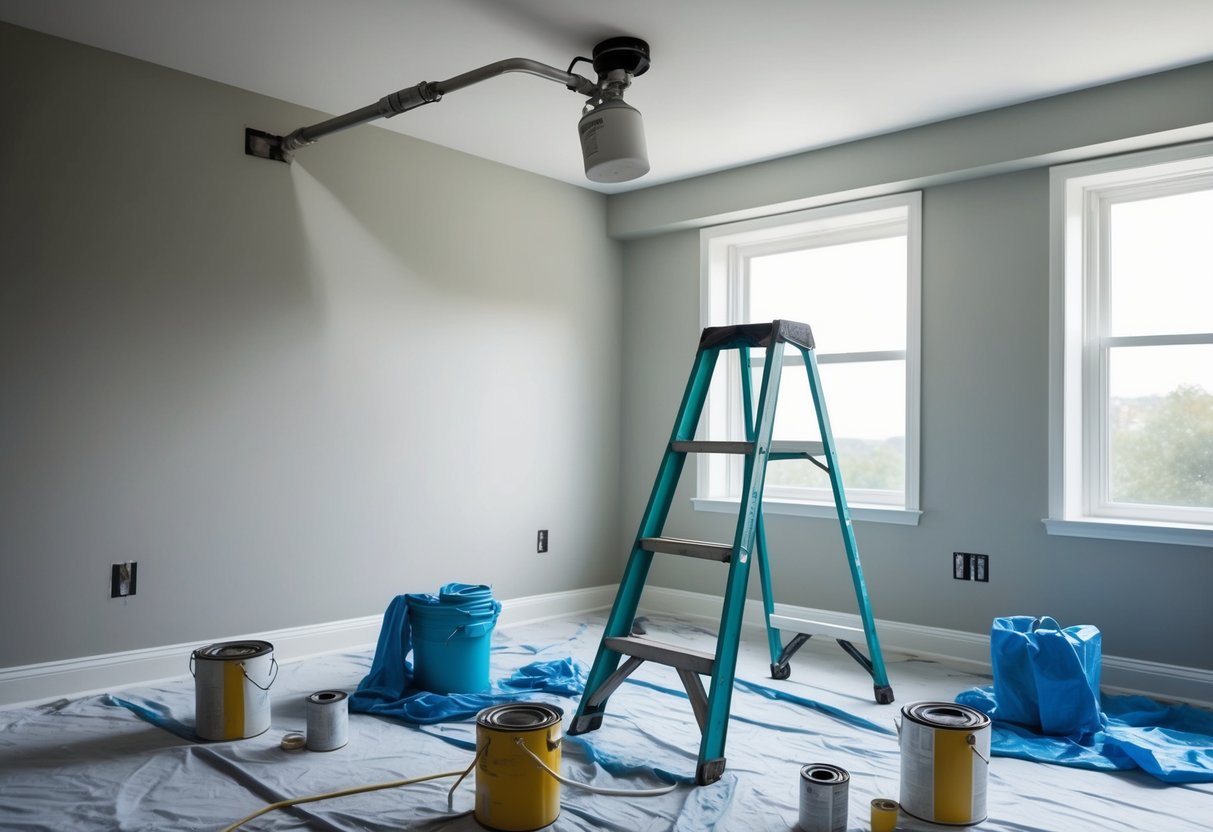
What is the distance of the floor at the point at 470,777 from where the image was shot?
227 cm

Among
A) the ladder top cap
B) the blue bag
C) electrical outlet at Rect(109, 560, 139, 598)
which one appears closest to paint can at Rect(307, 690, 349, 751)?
electrical outlet at Rect(109, 560, 139, 598)

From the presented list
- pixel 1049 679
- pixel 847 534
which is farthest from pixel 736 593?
pixel 1049 679

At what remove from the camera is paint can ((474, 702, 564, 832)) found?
85.7 inches

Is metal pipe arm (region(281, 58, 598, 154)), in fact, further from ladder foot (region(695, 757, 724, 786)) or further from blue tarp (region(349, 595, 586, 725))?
ladder foot (region(695, 757, 724, 786))

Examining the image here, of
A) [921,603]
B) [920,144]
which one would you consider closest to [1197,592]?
[921,603]

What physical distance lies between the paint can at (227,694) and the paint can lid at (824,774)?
1.76 meters

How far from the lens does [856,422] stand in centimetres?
446

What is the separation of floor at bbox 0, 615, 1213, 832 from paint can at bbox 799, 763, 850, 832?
0.31 ft

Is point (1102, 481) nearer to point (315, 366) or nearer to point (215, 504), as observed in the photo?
point (315, 366)

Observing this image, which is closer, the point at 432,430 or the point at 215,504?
the point at 215,504

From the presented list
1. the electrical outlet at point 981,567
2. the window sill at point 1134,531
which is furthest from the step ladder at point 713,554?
the window sill at point 1134,531

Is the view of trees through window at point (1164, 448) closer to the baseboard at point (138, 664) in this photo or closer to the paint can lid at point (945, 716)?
the paint can lid at point (945, 716)

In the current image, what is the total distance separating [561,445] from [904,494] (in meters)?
1.89

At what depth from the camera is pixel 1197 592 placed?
11.0 feet
